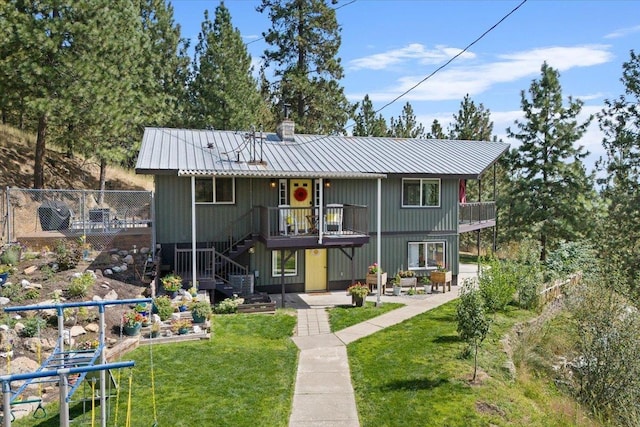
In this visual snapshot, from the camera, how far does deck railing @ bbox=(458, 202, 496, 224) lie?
20781 mm

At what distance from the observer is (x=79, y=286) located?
39.3 feet

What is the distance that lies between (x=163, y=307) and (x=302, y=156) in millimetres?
8641

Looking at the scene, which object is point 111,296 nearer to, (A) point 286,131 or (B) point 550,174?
(A) point 286,131

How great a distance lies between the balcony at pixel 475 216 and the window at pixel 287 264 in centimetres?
738

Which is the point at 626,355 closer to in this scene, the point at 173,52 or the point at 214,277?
the point at 214,277

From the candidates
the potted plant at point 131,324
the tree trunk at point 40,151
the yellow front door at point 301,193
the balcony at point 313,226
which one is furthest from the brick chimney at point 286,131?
the potted plant at point 131,324

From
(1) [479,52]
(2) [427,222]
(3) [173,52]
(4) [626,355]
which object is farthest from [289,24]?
(4) [626,355]

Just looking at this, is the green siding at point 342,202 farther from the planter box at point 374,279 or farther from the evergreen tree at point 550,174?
the evergreen tree at point 550,174

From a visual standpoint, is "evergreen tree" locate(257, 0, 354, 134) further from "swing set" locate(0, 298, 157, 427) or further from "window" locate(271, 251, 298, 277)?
"swing set" locate(0, 298, 157, 427)

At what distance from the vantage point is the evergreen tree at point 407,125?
3925 centimetres

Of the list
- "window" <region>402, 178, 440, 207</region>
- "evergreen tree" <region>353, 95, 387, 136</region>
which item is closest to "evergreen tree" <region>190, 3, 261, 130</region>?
"evergreen tree" <region>353, 95, 387, 136</region>

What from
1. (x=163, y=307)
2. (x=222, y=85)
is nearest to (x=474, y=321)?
Answer: (x=163, y=307)

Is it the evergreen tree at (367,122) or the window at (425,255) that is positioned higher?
the evergreen tree at (367,122)

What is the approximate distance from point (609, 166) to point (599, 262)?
8916mm
